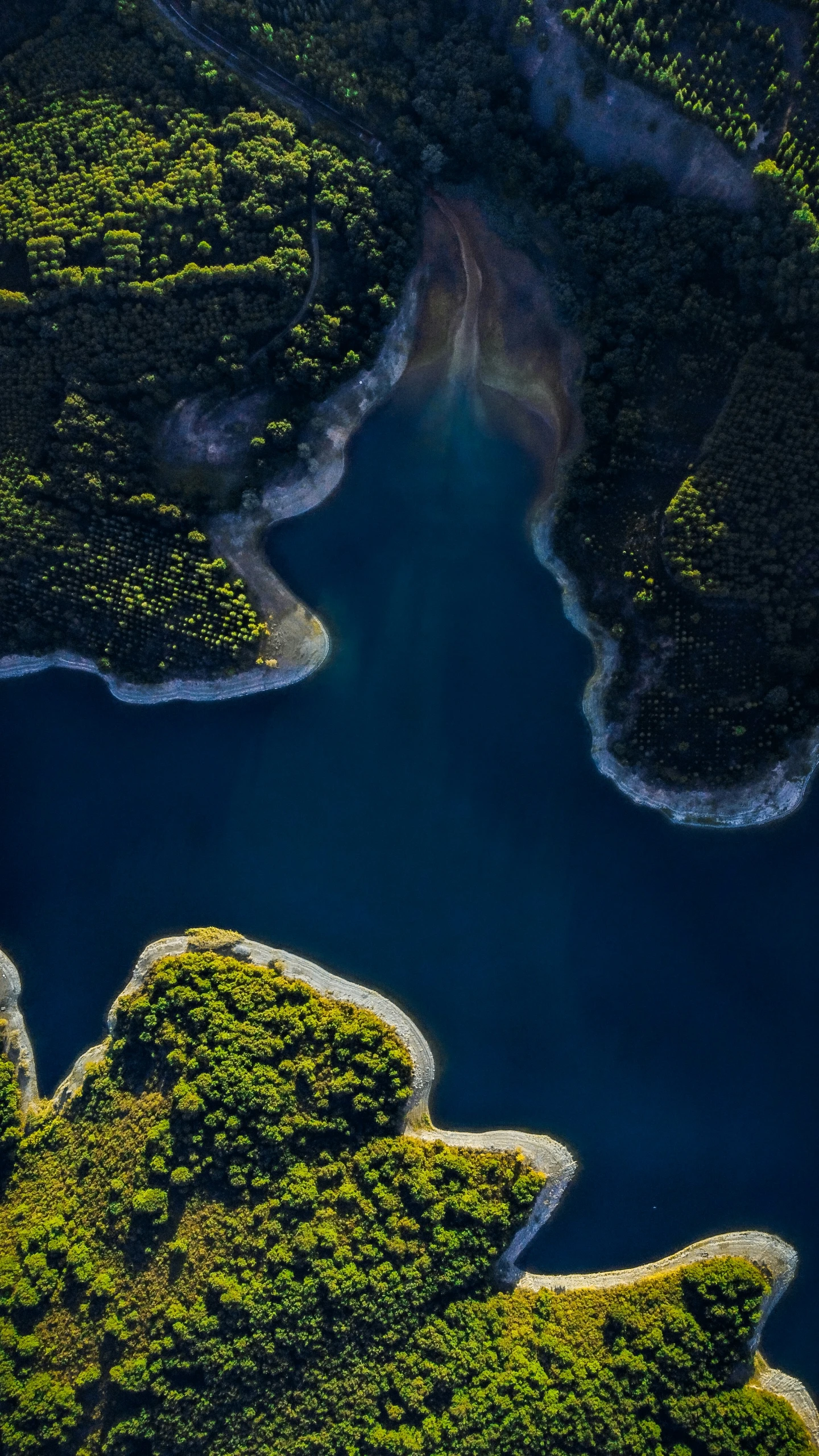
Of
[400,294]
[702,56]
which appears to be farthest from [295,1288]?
[702,56]

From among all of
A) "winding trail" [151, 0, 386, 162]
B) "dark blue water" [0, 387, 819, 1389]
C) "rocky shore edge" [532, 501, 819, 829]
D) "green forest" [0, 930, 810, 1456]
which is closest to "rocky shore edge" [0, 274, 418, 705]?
"dark blue water" [0, 387, 819, 1389]

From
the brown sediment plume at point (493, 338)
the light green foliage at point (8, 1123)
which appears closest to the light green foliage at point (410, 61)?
the brown sediment plume at point (493, 338)

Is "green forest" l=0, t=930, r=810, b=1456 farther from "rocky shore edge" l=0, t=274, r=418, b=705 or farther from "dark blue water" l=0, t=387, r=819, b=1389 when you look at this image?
"rocky shore edge" l=0, t=274, r=418, b=705

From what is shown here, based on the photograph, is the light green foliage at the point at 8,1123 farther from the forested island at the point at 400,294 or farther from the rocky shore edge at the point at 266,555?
the forested island at the point at 400,294

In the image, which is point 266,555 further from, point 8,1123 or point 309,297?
point 8,1123

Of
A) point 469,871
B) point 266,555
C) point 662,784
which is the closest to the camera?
point 662,784

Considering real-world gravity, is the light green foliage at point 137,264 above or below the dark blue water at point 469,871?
above

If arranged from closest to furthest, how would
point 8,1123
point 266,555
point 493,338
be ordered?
point 8,1123, point 493,338, point 266,555
